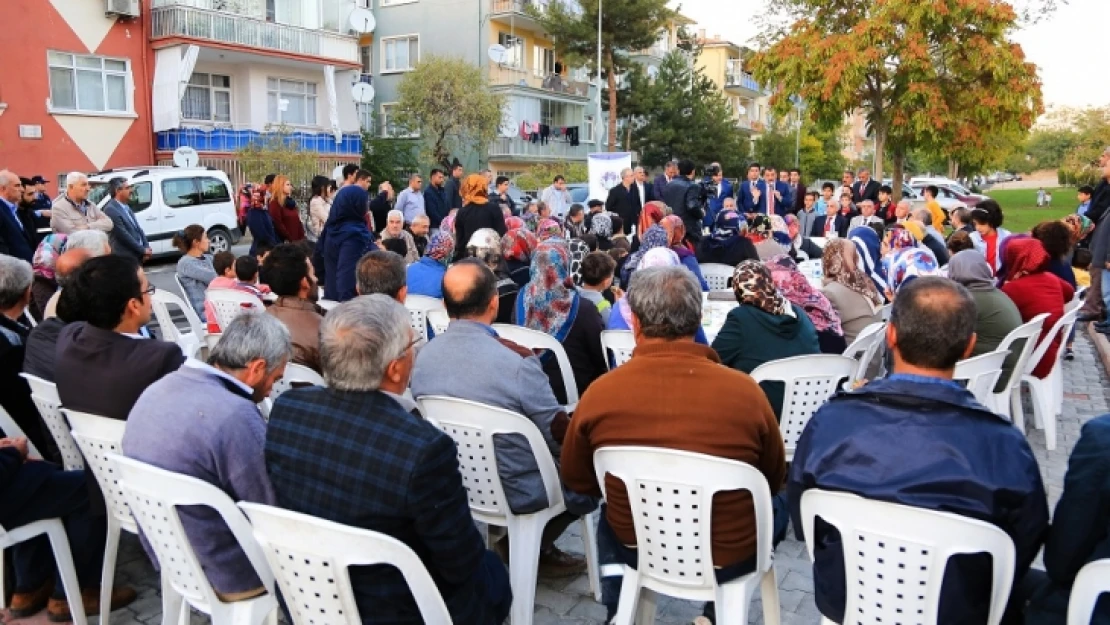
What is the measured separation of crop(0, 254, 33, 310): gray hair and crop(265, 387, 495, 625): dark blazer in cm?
232

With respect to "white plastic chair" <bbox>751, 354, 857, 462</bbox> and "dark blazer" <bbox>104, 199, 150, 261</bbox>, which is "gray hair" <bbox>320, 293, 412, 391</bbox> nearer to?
"white plastic chair" <bbox>751, 354, 857, 462</bbox>

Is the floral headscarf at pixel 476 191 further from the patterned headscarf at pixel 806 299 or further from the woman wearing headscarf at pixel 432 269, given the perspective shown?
the patterned headscarf at pixel 806 299

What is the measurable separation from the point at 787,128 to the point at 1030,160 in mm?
58080

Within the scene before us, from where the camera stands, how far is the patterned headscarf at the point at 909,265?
6039 millimetres

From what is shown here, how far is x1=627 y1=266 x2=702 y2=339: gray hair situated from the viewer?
2709 millimetres

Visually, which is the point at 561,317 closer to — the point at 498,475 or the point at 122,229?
the point at 498,475

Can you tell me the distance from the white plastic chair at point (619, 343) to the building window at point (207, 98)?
71.4ft

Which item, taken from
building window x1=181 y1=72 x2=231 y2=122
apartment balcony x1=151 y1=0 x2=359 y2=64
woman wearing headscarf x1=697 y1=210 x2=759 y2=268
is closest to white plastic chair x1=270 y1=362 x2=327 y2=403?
woman wearing headscarf x1=697 y1=210 x2=759 y2=268

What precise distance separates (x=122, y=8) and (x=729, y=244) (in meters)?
19.4

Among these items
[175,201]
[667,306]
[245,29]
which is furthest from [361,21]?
[667,306]

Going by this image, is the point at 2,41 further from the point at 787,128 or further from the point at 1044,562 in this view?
the point at 787,128

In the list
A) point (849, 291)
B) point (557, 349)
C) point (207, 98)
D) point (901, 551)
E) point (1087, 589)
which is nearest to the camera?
point (1087, 589)

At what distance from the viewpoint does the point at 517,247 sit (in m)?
6.59

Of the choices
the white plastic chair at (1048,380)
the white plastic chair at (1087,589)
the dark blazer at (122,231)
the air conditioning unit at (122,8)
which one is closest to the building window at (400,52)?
the air conditioning unit at (122,8)
